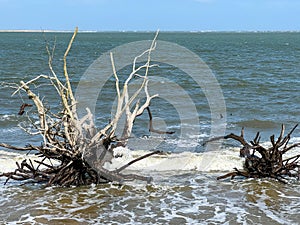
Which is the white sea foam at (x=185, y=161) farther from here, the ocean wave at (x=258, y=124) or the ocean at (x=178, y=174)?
the ocean wave at (x=258, y=124)

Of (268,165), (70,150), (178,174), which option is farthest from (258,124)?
(70,150)

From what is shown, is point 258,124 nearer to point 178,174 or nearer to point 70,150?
point 178,174

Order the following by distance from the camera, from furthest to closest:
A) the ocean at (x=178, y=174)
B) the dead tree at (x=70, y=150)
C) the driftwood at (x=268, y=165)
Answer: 1. the driftwood at (x=268, y=165)
2. the dead tree at (x=70, y=150)
3. the ocean at (x=178, y=174)

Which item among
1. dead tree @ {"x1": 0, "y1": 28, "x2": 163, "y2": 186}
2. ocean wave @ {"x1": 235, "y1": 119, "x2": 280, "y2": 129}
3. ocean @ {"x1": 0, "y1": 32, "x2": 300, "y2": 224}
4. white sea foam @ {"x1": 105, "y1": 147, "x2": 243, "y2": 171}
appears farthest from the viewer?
ocean wave @ {"x1": 235, "y1": 119, "x2": 280, "y2": 129}

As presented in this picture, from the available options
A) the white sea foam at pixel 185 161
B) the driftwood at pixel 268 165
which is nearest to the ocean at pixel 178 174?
the white sea foam at pixel 185 161

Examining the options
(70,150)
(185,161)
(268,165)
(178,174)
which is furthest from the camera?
(185,161)

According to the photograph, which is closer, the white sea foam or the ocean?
the ocean

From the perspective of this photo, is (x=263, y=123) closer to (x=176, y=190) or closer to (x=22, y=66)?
(x=176, y=190)

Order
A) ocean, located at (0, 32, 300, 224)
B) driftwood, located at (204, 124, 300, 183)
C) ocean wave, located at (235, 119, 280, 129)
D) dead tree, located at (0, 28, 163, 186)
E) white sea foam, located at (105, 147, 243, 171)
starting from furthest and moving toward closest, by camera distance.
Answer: ocean wave, located at (235, 119, 280, 129) → white sea foam, located at (105, 147, 243, 171) → driftwood, located at (204, 124, 300, 183) → dead tree, located at (0, 28, 163, 186) → ocean, located at (0, 32, 300, 224)

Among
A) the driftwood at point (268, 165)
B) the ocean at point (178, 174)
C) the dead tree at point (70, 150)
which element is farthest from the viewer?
the driftwood at point (268, 165)

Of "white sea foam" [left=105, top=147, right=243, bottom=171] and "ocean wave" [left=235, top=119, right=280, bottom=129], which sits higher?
"ocean wave" [left=235, top=119, right=280, bottom=129]

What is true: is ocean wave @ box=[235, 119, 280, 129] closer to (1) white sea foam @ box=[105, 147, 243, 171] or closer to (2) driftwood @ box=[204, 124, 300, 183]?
(1) white sea foam @ box=[105, 147, 243, 171]

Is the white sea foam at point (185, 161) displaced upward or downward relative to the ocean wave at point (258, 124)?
downward

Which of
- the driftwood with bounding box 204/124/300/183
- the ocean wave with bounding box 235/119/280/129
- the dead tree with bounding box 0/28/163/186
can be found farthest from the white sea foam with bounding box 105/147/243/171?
the ocean wave with bounding box 235/119/280/129
